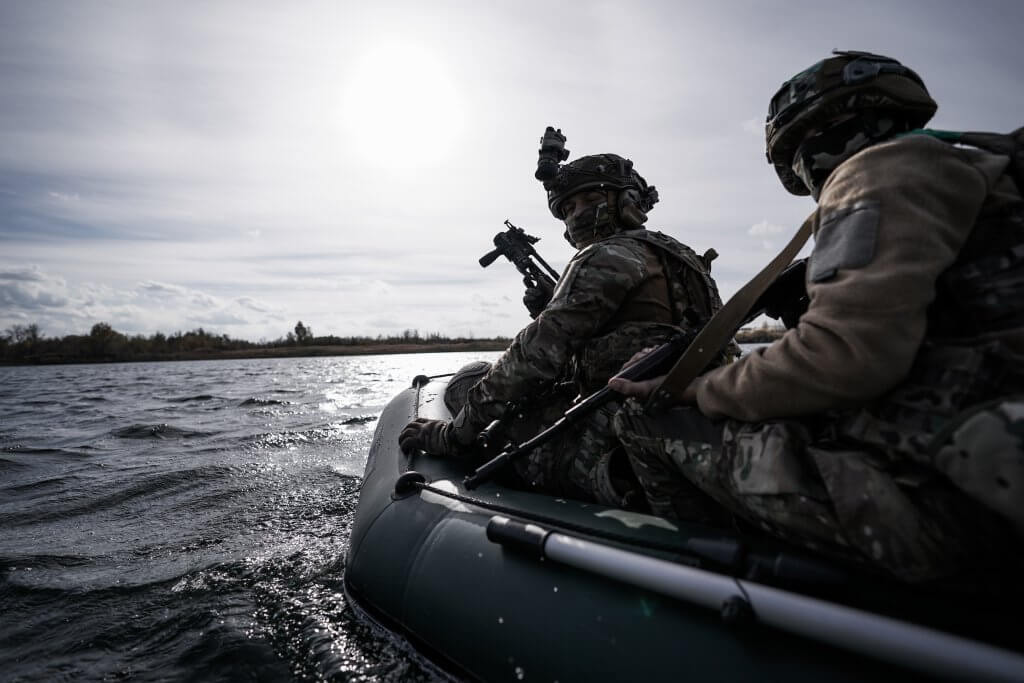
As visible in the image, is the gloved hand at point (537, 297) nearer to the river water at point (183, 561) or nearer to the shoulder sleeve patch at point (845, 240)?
the river water at point (183, 561)

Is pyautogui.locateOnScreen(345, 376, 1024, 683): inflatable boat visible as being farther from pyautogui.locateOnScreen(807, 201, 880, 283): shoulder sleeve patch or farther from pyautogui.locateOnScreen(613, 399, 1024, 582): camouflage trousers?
pyautogui.locateOnScreen(807, 201, 880, 283): shoulder sleeve patch

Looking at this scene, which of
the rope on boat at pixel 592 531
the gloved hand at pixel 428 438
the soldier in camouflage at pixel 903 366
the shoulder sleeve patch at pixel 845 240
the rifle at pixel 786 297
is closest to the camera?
the soldier in camouflage at pixel 903 366

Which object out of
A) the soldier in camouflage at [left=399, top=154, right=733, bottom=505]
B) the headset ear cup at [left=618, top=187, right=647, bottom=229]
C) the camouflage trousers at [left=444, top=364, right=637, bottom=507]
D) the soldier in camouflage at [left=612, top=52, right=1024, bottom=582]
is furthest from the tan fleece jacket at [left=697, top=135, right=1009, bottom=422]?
the headset ear cup at [left=618, top=187, right=647, bottom=229]

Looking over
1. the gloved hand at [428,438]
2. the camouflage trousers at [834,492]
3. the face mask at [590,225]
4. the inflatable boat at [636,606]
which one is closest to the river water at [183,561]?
the inflatable boat at [636,606]

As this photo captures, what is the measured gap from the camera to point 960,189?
1.26 m

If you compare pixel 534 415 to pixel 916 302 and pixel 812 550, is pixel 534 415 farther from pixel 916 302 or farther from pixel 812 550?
pixel 916 302

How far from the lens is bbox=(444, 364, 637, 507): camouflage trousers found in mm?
2680

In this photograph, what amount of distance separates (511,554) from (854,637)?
1.21 meters

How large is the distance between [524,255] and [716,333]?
3888 mm

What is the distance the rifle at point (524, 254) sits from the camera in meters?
5.50

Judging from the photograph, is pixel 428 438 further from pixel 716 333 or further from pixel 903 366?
pixel 903 366

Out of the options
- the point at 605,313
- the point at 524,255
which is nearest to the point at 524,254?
the point at 524,255

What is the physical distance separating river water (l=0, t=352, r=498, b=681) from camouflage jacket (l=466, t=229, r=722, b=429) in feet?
5.00

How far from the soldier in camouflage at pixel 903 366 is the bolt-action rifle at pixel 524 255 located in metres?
3.93
